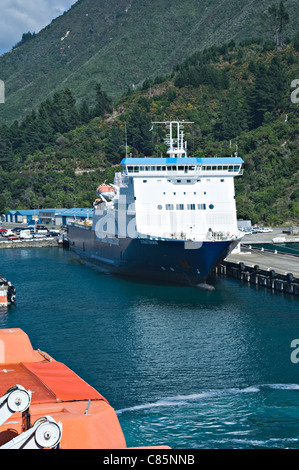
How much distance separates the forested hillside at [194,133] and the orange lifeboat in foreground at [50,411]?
77.9m

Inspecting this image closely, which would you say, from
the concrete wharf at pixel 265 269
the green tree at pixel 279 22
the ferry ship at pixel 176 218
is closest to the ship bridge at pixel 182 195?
the ferry ship at pixel 176 218

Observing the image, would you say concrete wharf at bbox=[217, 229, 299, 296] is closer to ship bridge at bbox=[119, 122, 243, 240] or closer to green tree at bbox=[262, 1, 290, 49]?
ship bridge at bbox=[119, 122, 243, 240]

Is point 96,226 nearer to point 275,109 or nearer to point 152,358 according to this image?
point 152,358

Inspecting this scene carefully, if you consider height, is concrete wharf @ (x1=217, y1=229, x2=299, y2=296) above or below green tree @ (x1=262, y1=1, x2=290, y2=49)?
below

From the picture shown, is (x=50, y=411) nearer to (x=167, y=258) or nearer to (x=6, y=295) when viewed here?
(x=6, y=295)

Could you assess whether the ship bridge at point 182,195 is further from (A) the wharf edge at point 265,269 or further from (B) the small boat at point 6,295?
(B) the small boat at point 6,295

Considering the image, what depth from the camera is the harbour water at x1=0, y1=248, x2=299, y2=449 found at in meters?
21.6

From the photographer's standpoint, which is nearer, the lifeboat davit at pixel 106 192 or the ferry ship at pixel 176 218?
the ferry ship at pixel 176 218

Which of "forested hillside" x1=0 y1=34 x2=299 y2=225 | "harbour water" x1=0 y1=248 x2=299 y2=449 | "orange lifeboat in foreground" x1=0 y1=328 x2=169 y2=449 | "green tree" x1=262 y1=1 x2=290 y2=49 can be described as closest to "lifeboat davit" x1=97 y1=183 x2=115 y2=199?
"harbour water" x1=0 y1=248 x2=299 y2=449

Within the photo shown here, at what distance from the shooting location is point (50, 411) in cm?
1599

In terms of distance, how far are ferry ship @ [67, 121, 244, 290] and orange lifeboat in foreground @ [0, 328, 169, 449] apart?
26803 mm

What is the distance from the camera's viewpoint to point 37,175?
451 feet

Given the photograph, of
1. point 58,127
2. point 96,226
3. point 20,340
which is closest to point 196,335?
point 20,340

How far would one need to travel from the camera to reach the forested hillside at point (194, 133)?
4168 inches
